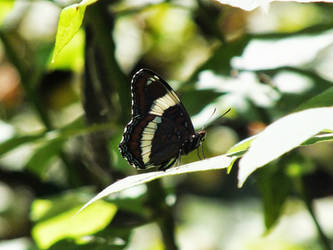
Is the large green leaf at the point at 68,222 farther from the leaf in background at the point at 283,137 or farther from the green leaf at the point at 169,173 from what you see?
the leaf in background at the point at 283,137

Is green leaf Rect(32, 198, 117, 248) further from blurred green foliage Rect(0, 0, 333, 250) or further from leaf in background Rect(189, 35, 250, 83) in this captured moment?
leaf in background Rect(189, 35, 250, 83)

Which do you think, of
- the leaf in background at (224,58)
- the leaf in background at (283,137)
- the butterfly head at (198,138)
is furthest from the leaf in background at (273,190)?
the leaf in background at (283,137)

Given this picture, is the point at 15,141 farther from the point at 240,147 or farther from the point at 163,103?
the point at 240,147

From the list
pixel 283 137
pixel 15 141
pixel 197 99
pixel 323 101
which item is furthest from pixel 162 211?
pixel 283 137

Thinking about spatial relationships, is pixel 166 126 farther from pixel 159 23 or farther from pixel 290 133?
pixel 159 23

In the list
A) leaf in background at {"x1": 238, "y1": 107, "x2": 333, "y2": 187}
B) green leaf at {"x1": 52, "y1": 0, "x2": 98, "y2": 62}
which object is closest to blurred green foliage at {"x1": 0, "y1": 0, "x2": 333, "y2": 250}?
green leaf at {"x1": 52, "y1": 0, "x2": 98, "y2": 62}
